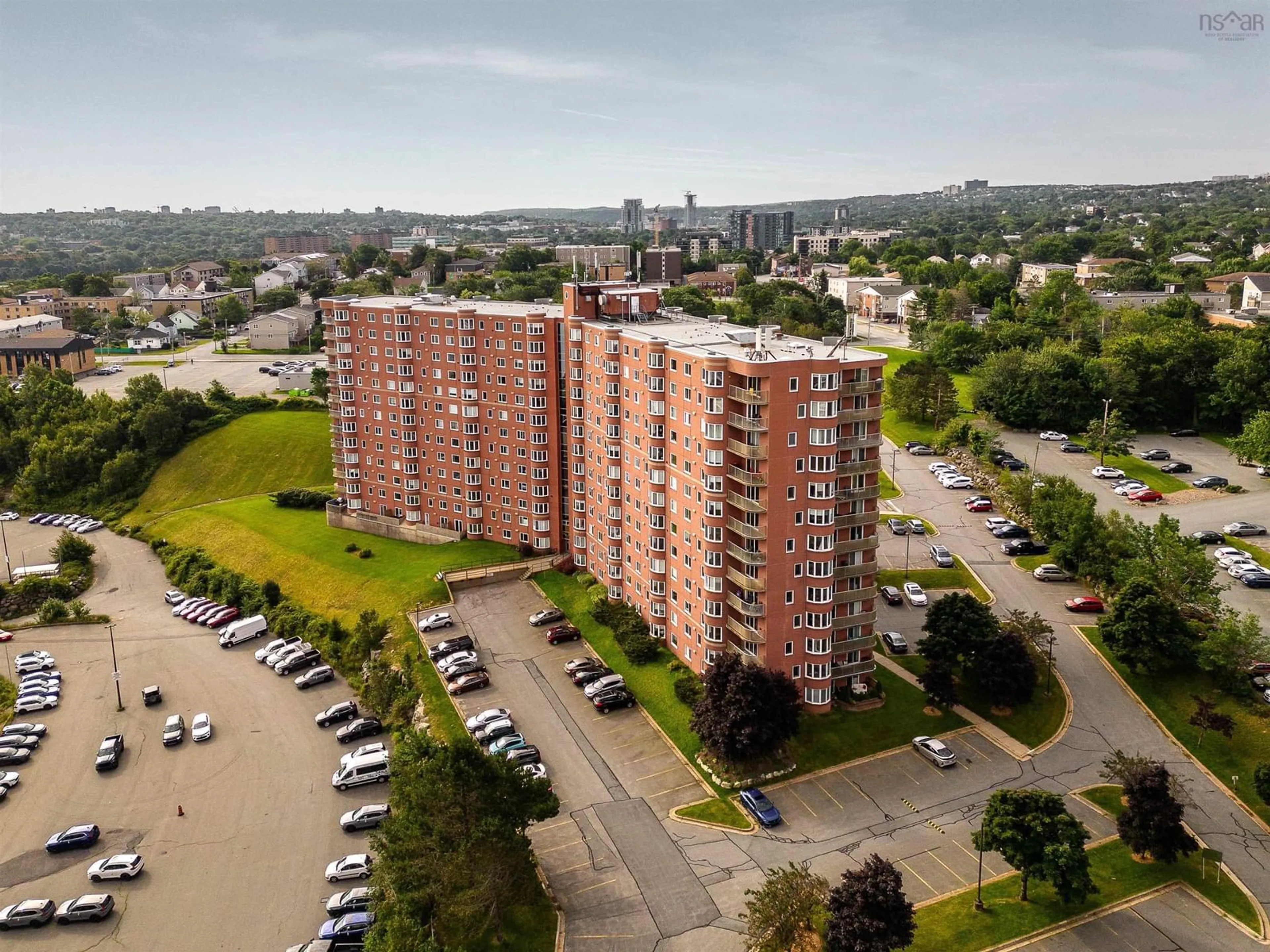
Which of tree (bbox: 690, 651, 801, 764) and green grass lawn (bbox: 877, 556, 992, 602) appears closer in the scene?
tree (bbox: 690, 651, 801, 764)

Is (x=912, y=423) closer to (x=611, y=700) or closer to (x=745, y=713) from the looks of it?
(x=611, y=700)

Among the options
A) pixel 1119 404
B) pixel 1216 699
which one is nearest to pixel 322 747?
pixel 1216 699

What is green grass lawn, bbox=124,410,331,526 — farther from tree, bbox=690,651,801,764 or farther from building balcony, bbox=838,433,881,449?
building balcony, bbox=838,433,881,449

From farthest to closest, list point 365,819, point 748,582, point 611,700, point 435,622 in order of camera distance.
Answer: point 435,622 < point 611,700 < point 748,582 < point 365,819

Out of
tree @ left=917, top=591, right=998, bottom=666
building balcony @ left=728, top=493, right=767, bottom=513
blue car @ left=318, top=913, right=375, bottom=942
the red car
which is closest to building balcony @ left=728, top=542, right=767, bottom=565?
building balcony @ left=728, top=493, right=767, bottom=513

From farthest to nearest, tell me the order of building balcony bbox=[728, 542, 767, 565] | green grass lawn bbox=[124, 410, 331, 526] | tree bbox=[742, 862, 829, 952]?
green grass lawn bbox=[124, 410, 331, 526]
building balcony bbox=[728, 542, 767, 565]
tree bbox=[742, 862, 829, 952]

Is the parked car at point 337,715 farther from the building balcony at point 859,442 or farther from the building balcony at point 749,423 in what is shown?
the building balcony at point 859,442

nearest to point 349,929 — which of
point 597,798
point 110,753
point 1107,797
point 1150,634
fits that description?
point 597,798
